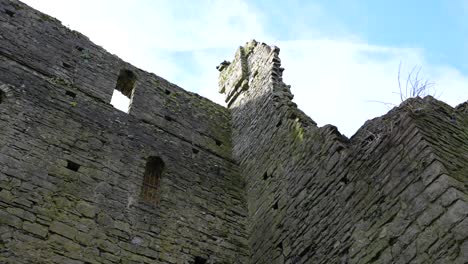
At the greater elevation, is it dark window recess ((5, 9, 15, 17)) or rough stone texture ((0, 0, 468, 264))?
dark window recess ((5, 9, 15, 17))

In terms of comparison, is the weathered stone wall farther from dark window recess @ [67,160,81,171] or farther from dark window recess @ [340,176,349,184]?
dark window recess @ [67,160,81,171]

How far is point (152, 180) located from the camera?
8.56 metres

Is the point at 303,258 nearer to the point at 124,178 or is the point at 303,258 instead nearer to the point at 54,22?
the point at 124,178

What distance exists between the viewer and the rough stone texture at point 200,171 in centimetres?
559

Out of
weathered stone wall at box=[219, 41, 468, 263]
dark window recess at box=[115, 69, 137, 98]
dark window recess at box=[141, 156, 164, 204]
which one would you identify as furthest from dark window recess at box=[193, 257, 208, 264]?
dark window recess at box=[115, 69, 137, 98]

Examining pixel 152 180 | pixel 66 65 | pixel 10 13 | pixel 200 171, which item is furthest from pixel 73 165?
pixel 10 13

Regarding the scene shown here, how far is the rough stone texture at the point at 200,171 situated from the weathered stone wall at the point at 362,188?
0.02m

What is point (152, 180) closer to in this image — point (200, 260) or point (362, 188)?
point (200, 260)

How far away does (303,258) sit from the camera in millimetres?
6699

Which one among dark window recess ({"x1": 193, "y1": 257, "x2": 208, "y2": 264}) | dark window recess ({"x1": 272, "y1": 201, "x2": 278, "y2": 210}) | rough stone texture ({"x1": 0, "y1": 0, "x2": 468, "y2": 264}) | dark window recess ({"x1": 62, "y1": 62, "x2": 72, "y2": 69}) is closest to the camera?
rough stone texture ({"x1": 0, "y1": 0, "x2": 468, "y2": 264})

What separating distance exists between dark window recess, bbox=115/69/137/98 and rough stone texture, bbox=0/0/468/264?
1.4 inches

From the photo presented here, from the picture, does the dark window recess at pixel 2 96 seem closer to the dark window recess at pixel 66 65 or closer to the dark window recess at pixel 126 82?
the dark window recess at pixel 66 65

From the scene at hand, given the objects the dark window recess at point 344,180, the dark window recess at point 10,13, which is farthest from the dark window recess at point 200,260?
the dark window recess at point 10,13

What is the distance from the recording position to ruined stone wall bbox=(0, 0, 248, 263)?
6.66 meters
